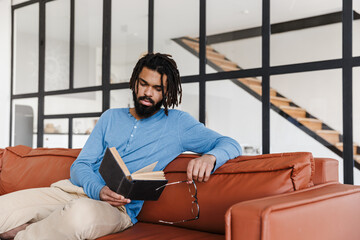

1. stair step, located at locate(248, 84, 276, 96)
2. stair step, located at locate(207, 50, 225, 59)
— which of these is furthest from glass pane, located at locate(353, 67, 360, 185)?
stair step, located at locate(207, 50, 225, 59)

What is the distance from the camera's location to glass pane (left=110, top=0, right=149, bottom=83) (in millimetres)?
3117

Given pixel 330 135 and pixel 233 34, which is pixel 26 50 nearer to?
pixel 233 34

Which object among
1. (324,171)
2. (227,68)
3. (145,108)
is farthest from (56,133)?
(324,171)

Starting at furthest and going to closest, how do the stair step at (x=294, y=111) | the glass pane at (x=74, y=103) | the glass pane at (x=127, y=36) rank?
1. the glass pane at (x=74, y=103)
2. the glass pane at (x=127, y=36)
3. the stair step at (x=294, y=111)

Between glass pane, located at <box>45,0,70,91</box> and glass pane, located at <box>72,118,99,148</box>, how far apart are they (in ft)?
1.34

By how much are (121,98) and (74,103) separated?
0.66 metres

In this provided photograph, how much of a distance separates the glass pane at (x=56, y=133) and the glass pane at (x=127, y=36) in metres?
0.82

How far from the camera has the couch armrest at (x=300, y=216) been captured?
95 centimetres

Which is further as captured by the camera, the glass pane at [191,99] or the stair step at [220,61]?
the glass pane at [191,99]

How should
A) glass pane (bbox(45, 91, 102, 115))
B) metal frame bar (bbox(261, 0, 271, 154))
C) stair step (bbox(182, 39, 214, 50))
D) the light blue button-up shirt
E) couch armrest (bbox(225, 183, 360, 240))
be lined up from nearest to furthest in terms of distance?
couch armrest (bbox(225, 183, 360, 240)) < the light blue button-up shirt < metal frame bar (bbox(261, 0, 271, 154)) < stair step (bbox(182, 39, 214, 50)) < glass pane (bbox(45, 91, 102, 115))

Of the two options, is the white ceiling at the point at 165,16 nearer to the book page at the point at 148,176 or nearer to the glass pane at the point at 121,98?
the glass pane at the point at 121,98

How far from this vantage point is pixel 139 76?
1908 mm

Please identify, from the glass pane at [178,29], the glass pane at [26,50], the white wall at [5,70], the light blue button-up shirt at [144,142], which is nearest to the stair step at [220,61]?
the glass pane at [178,29]

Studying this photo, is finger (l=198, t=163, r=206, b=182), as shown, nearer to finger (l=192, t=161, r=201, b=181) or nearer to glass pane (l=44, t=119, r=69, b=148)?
finger (l=192, t=161, r=201, b=181)
